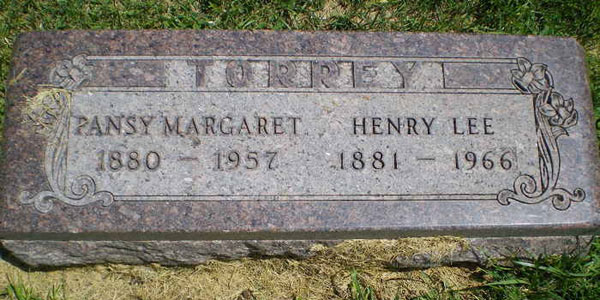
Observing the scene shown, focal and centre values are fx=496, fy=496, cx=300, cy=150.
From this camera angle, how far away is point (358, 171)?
8.72 ft

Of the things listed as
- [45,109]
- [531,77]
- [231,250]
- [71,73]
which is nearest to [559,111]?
[531,77]

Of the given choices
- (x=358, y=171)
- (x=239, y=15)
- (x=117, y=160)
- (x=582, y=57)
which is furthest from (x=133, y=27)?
(x=582, y=57)

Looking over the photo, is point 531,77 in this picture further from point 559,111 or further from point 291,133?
point 291,133

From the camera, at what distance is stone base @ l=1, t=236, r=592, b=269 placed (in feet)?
8.83

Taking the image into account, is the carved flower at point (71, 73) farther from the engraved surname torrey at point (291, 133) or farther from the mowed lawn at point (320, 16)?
the mowed lawn at point (320, 16)

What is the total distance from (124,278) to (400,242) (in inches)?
64.2

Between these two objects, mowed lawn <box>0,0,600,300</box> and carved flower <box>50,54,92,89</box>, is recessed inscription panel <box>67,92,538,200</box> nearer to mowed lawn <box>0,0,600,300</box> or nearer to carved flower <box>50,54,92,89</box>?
carved flower <box>50,54,92,89</box>

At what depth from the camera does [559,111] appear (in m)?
2.80

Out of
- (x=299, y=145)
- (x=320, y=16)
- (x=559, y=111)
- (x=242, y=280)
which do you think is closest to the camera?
(x=299, y=145)

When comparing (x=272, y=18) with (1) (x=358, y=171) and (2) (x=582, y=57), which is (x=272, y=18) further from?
(2) (x=582, y=57)

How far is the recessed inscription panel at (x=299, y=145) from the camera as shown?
263 cm

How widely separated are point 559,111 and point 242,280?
6.77ft

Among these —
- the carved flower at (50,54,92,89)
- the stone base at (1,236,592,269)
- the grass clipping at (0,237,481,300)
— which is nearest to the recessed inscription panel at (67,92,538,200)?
the carved flower at (50,54,92,89)

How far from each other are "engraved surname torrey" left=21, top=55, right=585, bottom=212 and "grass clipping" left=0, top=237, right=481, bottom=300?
1.77 ft
